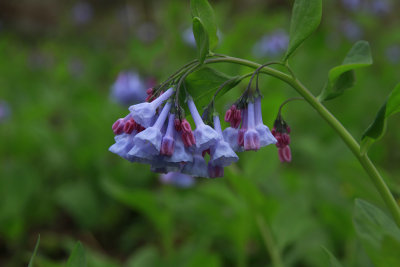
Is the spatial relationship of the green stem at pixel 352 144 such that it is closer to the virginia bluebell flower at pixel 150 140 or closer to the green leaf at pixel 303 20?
the green leaf at pixel 303 20

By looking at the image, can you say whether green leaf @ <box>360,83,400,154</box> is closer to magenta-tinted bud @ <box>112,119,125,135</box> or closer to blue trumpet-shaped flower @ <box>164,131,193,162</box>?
blue trumpet-shaped flower @ <box>164,131,193,162</box>

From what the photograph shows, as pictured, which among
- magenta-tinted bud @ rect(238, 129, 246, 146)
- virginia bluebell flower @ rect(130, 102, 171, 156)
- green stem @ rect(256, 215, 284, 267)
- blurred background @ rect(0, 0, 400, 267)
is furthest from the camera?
blurred background @ rect(0, 0, 400, 267)

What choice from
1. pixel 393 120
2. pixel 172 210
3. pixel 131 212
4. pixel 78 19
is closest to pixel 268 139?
pixel 172 210

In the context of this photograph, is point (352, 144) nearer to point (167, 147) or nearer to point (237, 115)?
point (237, 115)

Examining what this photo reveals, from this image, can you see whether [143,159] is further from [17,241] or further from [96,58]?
[96,58]

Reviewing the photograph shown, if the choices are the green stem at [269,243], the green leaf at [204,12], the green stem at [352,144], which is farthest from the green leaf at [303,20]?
the green stem at [269,243]

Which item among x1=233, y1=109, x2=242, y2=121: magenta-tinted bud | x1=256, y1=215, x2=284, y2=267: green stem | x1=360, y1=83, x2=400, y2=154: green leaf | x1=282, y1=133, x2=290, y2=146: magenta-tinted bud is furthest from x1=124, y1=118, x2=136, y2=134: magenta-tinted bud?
x1=256, y1=215, x2=284, y2=267: green stem
